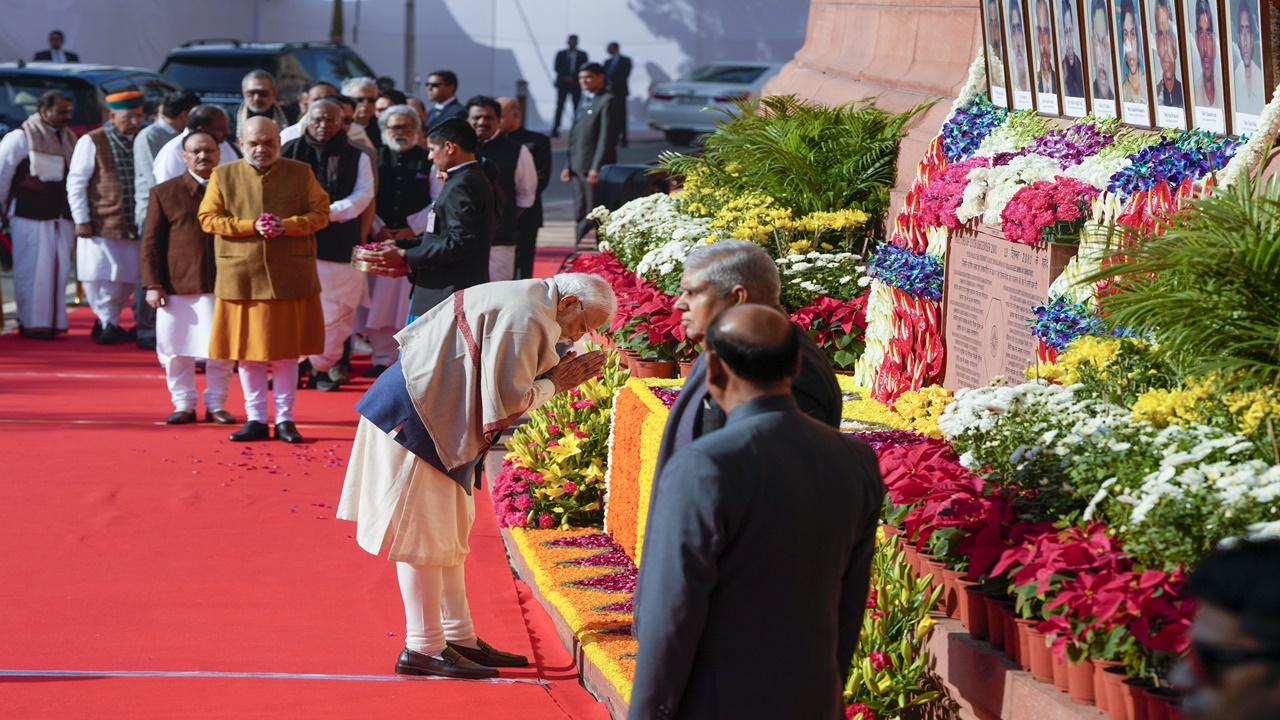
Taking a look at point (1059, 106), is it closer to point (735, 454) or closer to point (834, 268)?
point (834, 268)

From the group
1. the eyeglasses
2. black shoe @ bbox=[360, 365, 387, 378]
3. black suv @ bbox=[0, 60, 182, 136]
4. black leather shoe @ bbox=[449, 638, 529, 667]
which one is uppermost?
black suv @ bbox=[0, 60, 182, 136]

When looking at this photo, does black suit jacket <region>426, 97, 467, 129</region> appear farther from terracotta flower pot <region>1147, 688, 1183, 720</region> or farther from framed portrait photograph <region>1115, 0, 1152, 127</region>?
terracotta flower pot <region>1147, 688, 1183, 720</region>

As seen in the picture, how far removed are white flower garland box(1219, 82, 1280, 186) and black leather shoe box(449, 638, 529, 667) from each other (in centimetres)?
295

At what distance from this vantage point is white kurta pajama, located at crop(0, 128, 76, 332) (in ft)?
39.2

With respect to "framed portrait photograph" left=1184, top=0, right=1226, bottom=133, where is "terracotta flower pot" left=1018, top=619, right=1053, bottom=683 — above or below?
below

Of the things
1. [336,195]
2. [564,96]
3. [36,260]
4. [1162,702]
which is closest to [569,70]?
[564,96]

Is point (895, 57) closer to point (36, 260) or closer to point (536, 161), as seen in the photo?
point (536, 161)

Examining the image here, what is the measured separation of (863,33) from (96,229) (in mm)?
6067

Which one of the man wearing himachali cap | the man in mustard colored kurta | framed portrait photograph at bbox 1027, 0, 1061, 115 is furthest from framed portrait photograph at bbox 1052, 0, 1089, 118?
the man wearing himachali cap

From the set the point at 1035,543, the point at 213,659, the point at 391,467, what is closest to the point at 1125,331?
the point at 1035,543

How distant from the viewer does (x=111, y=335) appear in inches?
473

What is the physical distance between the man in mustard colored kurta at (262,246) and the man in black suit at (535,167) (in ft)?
11.3

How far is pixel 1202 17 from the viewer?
5203 mm

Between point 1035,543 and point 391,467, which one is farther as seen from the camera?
point 391,467
